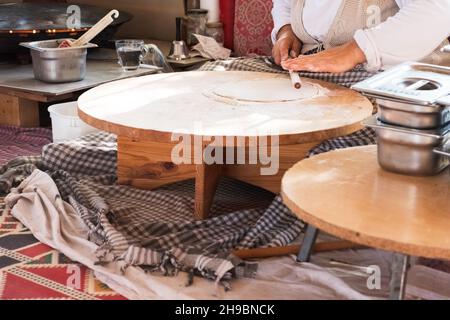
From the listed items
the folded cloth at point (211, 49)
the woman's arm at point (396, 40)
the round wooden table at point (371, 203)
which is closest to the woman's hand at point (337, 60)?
the woman's arm at point (396, 40)

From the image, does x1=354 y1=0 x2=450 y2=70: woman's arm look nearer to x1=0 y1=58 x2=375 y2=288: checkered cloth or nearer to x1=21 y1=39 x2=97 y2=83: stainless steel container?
x1=0 y1=58 x2=375 y2=288: checkered cloth

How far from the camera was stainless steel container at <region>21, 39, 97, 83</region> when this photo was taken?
130 inches

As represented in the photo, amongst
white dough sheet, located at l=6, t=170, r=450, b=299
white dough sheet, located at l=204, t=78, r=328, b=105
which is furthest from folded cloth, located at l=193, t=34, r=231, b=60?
white dough sheet, located at l=6, t=170, r=450, b=299

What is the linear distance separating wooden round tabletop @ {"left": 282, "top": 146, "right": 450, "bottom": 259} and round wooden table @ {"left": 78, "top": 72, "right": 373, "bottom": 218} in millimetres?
348

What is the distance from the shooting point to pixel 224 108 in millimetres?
2203

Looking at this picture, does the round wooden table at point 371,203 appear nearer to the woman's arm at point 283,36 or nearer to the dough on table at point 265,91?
the dough on table at point 265,91

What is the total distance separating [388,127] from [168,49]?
283 centimetres

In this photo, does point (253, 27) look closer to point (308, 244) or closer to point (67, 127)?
point (67, 127)

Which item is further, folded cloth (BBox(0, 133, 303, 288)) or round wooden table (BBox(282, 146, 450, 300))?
folded cloth (BBox(0, 133, 303, 288))

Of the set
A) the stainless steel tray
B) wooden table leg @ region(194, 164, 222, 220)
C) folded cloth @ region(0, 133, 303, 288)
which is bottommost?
folded cloth @ region(0, 133, 303, 288)

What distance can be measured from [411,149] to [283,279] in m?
0.60

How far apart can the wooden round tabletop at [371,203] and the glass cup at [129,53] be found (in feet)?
7.29

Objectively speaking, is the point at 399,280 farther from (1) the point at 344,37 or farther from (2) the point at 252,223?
(1) the point at 344,37
